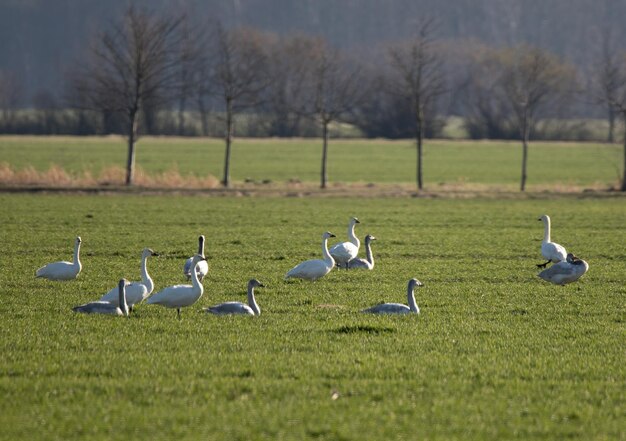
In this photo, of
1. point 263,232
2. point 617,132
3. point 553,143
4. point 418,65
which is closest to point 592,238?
point 263,232

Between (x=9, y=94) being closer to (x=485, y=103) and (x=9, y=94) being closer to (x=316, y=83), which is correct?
(x=485, y=103)

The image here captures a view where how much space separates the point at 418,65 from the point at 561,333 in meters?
44.0

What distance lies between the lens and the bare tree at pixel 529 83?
193 feet

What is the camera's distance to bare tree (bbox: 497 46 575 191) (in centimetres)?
5894

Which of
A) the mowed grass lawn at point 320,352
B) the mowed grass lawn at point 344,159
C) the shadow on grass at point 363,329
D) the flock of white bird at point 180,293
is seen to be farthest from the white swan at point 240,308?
the mowed grass lawn at point 344,159

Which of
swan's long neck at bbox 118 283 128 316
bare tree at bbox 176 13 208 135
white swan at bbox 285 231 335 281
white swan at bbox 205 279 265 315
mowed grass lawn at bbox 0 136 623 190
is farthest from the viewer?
mowed grass lawn at bbox 0 136 623 190

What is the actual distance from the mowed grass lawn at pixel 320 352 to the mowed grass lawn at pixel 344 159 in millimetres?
35891

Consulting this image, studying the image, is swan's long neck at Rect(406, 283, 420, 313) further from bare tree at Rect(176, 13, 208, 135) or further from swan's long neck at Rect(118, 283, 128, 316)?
bare tree at Rect(176, 13, 208, 135)

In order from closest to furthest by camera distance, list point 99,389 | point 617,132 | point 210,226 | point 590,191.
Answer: point 99,389 < point 210,226 < point 590,191 < point 617,132

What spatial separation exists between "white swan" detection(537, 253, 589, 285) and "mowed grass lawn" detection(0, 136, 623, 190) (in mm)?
37617

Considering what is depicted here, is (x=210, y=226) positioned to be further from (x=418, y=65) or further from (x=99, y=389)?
(x=418, y=65)

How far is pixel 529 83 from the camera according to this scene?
194 feet

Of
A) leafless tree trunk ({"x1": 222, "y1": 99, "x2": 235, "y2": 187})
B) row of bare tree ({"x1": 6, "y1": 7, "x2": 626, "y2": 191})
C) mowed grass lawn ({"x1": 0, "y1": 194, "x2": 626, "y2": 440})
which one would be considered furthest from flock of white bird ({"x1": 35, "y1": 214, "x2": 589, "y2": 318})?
leafless tree trunk ({"x1": 222, "y1": 99, "x2": 235, "y2": 187})

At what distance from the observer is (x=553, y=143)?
11406 centimetres
